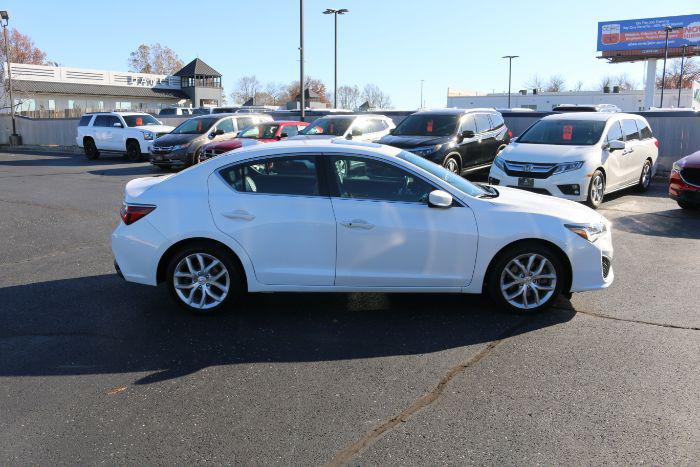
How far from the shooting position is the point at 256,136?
18.5 m

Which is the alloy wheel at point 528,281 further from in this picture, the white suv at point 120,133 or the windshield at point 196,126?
the white suv at point 120,133

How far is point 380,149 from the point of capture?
5699mm

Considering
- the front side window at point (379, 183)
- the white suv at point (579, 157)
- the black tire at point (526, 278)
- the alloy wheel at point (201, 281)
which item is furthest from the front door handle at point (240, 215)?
the white suv at point (579, 157)

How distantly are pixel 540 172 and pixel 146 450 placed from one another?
881cm

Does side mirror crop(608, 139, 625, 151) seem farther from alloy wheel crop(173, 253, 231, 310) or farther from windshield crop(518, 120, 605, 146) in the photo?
alloy wheel crop(173, 253, 231, 310)

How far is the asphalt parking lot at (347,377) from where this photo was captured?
3.47 meters

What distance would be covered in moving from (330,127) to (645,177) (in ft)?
25.1

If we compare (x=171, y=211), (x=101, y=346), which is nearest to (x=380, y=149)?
(x=171, y=211)

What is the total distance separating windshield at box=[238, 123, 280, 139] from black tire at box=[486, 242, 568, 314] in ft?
45.6

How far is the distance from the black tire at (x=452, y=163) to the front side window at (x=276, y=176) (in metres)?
8.37

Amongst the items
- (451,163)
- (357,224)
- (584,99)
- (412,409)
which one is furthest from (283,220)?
(584,99)

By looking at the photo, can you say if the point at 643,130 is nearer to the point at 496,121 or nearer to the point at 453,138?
the point at 496,121

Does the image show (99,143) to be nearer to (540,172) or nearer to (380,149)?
(540,172)

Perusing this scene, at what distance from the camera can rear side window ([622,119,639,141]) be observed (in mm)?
12422
